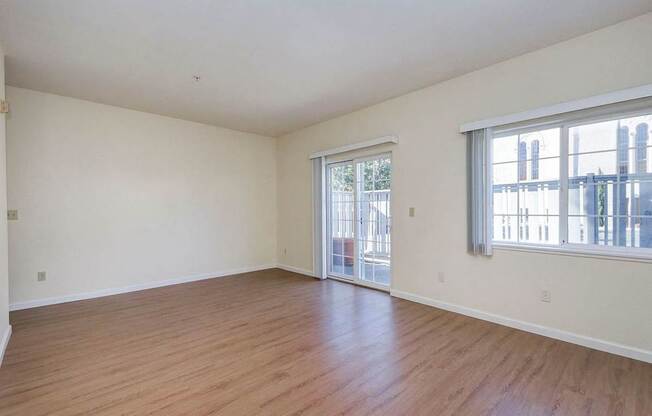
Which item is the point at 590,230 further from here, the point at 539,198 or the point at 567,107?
the point at 567,107

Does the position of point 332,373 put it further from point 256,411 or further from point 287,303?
point 287,303

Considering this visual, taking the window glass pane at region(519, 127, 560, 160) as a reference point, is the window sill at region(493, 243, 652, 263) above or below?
below

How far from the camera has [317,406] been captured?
1.96 metres

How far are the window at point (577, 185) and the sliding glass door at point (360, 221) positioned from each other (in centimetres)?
159

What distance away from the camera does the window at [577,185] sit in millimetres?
2602

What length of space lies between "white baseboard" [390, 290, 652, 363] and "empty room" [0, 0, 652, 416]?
0.06 feet

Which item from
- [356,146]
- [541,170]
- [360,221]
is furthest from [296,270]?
[541,170]

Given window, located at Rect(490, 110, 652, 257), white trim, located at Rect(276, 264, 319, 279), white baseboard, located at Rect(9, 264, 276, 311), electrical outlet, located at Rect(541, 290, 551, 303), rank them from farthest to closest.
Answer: white trim, located at Rect(276, 264, 319, 279)
white baseboard, located at Rect(9, 264, 276, 311)
electrical outlet, located at Rect(541, 290, 551, 303)
window, located at Rect(490, 110, 652, 257)

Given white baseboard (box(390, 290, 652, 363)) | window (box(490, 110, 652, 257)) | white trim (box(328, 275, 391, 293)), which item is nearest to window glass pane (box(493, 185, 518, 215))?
window (box(490, 110, 652, 257))

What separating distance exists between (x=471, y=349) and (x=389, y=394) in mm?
1082

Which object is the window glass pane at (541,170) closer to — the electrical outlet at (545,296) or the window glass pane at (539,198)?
the window glass pane at (539,198)

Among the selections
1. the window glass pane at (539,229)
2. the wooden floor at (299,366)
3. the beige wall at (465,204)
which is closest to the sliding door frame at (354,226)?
the beige wall at (465,204)

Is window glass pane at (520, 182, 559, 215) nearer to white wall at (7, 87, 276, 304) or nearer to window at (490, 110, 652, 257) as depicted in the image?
window at (490, 110, 652, 257)

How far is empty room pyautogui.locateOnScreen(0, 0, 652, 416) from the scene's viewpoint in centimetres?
230
